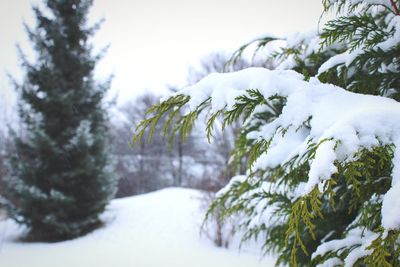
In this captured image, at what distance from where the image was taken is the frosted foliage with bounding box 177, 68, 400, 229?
0.99 metres

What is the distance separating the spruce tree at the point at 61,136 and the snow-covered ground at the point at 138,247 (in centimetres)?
73

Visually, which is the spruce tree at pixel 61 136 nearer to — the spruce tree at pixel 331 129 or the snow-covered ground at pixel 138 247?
the snow-covered ground at pixel 138 247

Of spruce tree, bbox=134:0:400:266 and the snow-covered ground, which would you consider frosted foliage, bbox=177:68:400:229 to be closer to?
spruce tree, bbox=134:0:400:266

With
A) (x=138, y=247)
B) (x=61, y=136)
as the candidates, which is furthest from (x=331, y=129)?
(x=61, y=136)

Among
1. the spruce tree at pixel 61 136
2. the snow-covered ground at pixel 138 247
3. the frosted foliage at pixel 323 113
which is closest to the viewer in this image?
the frosted foliage at pixel 323 113

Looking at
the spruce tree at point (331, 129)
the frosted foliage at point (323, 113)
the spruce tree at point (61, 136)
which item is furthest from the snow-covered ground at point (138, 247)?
the frosted foliage at point (323, 113)

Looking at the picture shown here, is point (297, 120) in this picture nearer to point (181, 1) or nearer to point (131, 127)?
point (131, 127)

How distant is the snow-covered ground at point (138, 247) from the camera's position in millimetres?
6078

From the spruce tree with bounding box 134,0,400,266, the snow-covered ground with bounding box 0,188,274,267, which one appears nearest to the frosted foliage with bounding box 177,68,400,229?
the spruce tree with bounding box 134,0,400,266

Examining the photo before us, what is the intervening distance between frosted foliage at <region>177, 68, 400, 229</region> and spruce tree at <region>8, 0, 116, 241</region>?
7.48 metres

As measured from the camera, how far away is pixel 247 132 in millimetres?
2750

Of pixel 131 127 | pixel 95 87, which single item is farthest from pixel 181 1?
pixel 95 87

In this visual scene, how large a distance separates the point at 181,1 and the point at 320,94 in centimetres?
21382

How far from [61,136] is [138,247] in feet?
13.2
